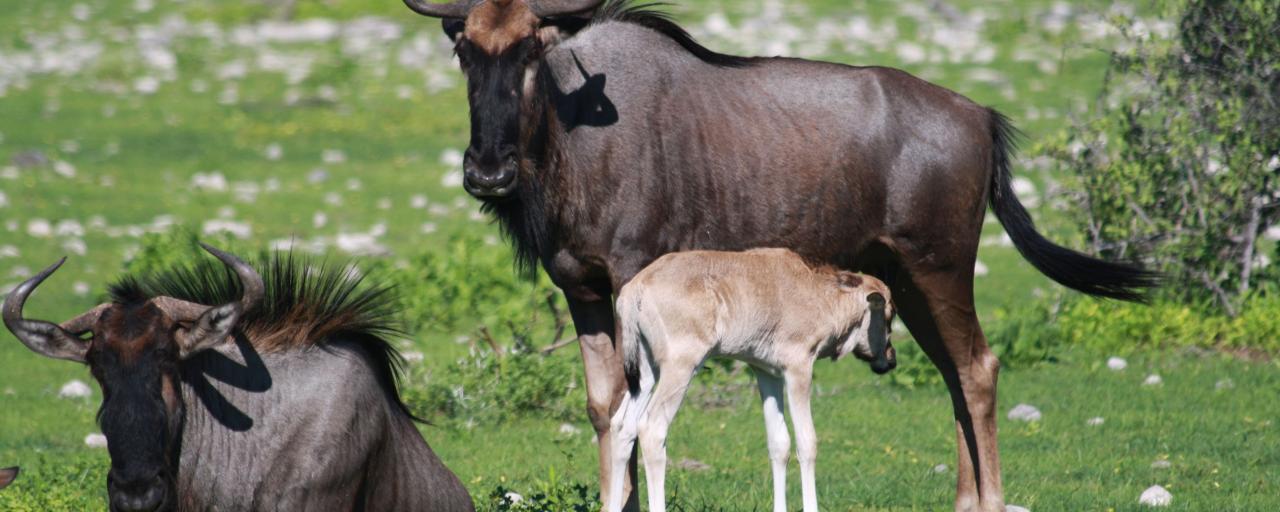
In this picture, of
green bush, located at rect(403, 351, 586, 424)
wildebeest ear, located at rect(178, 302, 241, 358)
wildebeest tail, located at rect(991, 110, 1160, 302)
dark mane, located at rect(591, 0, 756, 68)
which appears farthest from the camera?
green bush, located at rect(403, 351, 586, 424)

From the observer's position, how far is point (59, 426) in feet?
38.3

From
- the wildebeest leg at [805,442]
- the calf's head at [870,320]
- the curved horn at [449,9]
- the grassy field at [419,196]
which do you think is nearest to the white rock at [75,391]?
the grassy field at [419,196]

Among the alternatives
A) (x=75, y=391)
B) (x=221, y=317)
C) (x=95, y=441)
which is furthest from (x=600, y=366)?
(x=75, y=391)

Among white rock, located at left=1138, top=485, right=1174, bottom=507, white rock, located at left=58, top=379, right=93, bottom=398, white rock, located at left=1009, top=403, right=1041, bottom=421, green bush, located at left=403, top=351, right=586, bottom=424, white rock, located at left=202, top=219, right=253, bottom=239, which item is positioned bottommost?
white rock, located at left=202, top=219, right=253, bottom=239

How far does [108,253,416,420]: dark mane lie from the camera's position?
24.0ft

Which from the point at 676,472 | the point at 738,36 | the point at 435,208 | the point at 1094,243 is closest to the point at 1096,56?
the point at 738,36

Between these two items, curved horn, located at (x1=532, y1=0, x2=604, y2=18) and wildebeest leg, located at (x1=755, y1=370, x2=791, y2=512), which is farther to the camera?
curved horn, located at (x1=532, y1=0, x2=604, y2=18)

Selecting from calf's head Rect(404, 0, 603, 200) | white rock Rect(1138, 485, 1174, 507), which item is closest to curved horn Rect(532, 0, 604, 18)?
calf's head Rect(404, 0, 603, 200)

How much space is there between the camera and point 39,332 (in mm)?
6531

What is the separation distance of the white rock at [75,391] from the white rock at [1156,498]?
773cm

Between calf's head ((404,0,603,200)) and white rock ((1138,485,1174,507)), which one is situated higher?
calf's head ((404,0,603,200))

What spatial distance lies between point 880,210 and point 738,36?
71.5 ft

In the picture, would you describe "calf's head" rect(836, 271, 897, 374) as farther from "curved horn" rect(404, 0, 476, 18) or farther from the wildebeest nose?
the wildebeest nose

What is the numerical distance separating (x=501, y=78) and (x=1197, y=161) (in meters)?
7.62
